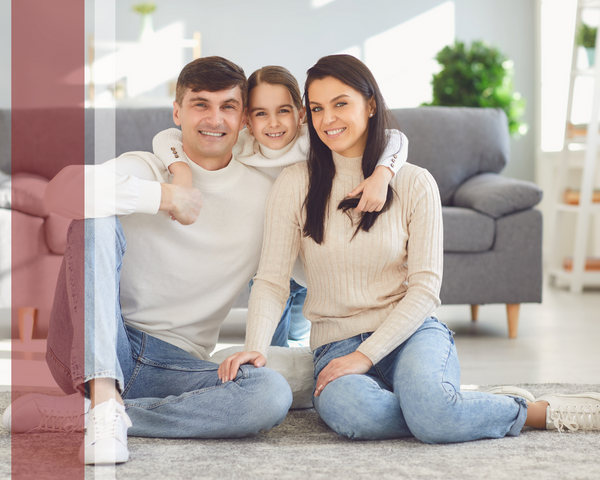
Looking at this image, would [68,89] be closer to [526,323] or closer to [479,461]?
[526,323]

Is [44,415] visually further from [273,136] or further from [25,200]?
[25,200]

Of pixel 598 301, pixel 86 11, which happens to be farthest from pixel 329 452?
pixel 86 11

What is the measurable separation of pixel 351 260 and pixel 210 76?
51cm

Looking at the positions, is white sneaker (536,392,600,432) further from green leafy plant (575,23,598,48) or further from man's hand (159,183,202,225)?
green leafy plant (575,23,598,48)

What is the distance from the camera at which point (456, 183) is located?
2838 millimetres

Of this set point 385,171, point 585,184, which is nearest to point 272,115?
point 385,171

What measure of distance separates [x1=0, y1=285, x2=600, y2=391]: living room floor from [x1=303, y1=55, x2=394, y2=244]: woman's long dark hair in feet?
2.25

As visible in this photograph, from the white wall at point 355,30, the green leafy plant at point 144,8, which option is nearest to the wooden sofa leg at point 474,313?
the white wall at point 355,30

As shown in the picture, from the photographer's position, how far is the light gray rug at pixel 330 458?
3.50 ft

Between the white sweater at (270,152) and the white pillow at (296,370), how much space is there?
0.20m

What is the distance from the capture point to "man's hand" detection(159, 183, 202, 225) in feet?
4.19

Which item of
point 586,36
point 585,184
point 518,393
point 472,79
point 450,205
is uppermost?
point 586,36

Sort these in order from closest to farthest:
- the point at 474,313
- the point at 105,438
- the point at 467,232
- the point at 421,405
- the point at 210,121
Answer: the point at 105,438 < the point at 421,405 < the point at 210,121 < the point at 467,232 < the point at 474,313

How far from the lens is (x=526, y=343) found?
2309mm
